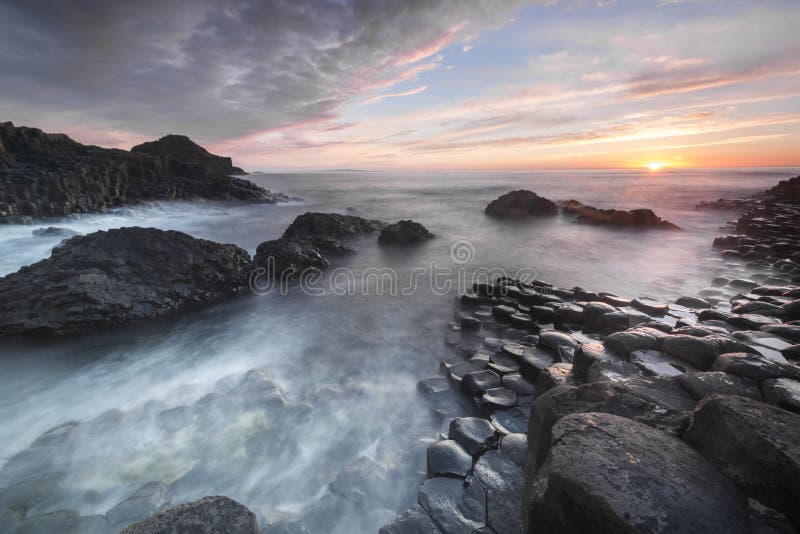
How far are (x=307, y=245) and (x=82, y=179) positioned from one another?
18212 millimetres

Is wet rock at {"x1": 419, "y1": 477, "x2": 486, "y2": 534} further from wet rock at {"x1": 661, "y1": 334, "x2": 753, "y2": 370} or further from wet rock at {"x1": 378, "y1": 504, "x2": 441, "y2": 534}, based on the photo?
wet rock at {"x1": 661, "y1": 334, "x2": 753, "y2": 370}

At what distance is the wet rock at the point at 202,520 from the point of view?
6.36 ft

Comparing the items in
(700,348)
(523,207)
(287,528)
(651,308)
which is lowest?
(287,528)

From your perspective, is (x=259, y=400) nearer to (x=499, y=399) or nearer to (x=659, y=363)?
(x=499, y=399)

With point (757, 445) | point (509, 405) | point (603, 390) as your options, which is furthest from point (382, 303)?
point (757, 445)

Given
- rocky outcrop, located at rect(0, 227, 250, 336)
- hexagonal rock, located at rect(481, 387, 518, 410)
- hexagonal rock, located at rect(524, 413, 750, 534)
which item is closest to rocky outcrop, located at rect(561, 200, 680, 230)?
hexagonal rock, located at rect(481, 387, 518, 410)

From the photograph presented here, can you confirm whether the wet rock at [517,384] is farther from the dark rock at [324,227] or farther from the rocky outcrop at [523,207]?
the rocky outcrop at [523,207]

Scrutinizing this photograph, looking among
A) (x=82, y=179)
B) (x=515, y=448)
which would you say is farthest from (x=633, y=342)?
(x=82, y=179)

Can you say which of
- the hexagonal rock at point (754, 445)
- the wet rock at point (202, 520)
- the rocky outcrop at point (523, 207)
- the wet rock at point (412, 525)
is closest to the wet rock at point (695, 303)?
the hexagonal rock at point (754, 445)

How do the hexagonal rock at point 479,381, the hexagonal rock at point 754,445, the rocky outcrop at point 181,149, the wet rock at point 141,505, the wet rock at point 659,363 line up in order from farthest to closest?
the rocky outcrop at point 181,149 < the hexagonal rock at point 479,381 < the wet rock at point 659,363 < the wet rock at point 141,505 < the hexagonal rock at point 754,445

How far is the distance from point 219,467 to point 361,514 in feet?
5.59

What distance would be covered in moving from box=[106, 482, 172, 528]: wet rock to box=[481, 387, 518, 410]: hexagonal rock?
11.4 ft

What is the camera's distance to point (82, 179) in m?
19.6

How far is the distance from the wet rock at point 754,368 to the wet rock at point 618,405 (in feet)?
1.95
